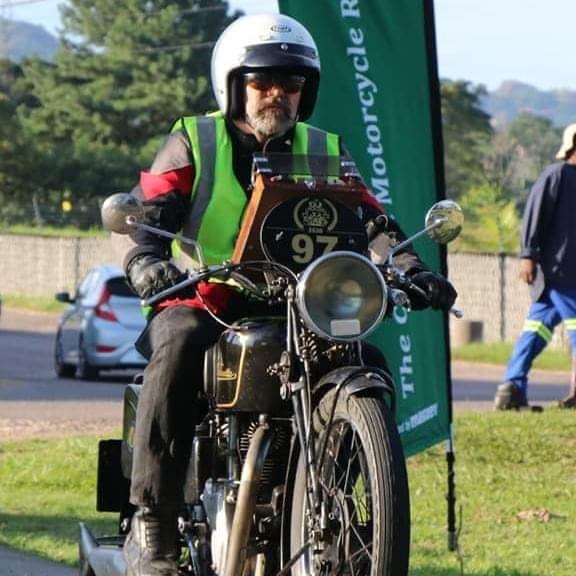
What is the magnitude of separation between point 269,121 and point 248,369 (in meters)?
0.87

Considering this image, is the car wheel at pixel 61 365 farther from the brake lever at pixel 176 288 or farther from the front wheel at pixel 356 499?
the front wheel at pixel 356 499

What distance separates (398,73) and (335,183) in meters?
2.89

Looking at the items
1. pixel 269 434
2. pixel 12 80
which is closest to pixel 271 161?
pixel 269 434

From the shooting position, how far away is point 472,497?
32.7 feet

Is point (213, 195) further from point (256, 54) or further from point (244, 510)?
point (244, 510)

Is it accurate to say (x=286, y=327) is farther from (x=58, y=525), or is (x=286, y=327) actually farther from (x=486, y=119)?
(x=486, y=119)

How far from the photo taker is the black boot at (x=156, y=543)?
20.3ft

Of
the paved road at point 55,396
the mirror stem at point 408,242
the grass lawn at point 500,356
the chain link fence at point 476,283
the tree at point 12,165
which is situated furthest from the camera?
the tree at point 12,165

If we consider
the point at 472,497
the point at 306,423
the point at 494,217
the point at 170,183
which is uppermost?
the point at 494,217

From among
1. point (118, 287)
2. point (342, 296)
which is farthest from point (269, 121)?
point (118, 287)

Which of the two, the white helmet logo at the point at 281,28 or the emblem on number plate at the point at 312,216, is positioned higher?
the white helmet logo at the point at 281,28

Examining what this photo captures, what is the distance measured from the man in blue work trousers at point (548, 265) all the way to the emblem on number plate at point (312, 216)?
24.8ft

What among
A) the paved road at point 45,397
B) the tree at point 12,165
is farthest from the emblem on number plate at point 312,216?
the tree at point 12,165

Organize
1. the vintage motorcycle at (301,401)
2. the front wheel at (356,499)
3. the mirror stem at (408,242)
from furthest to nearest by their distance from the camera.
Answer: the mirror stem at (408,242) → the vintage motorcycle at (301,401) → the front wheel at (356,499)
